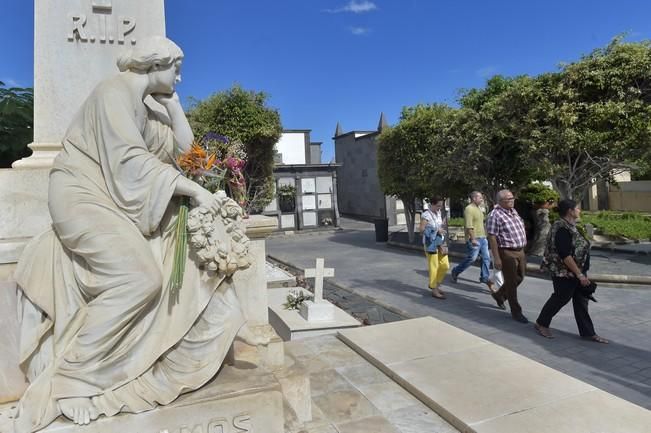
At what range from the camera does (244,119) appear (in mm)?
18688

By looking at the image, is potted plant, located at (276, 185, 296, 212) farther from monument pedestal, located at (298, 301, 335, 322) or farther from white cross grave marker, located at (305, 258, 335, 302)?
monument pedestal, located at (298, 301, 335, 322)

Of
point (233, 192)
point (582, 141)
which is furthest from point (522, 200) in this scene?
point (233, 192)

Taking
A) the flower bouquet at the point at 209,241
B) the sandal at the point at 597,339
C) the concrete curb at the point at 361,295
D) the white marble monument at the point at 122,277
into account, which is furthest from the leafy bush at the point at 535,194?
the white marble monument at the point at 122,277

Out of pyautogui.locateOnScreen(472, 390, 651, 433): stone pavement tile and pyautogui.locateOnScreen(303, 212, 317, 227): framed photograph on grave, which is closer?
pyautogui.locateOnScreen(472, 390, 651, 433): stone pavement tile

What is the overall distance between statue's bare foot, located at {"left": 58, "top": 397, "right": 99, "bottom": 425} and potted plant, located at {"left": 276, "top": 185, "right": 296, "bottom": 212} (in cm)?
2329

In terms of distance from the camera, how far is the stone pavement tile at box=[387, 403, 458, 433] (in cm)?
259

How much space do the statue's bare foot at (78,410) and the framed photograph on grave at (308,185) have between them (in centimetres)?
2377

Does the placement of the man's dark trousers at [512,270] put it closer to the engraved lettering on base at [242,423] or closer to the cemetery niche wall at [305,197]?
the engraved lettering on base at [242,423]

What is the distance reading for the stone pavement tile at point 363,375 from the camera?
3297 mm

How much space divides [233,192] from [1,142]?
642 cm

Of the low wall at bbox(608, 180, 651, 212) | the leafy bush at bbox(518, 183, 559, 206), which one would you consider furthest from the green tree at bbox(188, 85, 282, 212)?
the low wall at bbox(608, 180, 651, 212)

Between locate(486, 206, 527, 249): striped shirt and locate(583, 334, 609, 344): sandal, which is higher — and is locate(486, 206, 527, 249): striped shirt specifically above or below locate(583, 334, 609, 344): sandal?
above

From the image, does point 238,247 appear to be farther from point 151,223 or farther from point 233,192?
point 233,192

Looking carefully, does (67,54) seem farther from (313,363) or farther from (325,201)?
(325,201)
